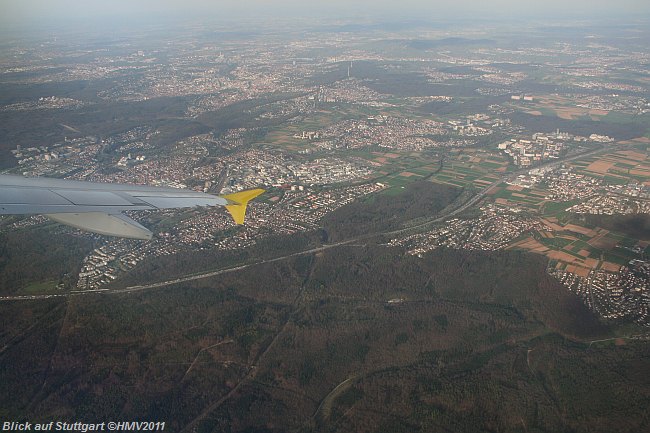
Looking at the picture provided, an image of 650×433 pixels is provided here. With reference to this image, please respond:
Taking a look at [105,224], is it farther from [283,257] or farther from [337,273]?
[283,257]

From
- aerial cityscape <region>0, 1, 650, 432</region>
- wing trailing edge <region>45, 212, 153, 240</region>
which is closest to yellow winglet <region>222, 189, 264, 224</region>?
wing trailing edge <region>45, 212, 153, 240</region>

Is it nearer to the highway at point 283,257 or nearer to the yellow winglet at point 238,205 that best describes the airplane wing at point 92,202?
the yellow winglet at point 238,205

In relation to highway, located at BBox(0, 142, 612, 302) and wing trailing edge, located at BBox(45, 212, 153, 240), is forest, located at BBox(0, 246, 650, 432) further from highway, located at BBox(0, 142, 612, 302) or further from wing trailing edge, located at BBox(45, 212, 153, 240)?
wing trailing edge, located at BBox(45, 212, 153, 240)

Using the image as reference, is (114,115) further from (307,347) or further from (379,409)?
(379,409)

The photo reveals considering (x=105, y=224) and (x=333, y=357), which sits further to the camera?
(x=333, y=357)

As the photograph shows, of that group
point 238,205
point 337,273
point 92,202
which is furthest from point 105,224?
point 337,273

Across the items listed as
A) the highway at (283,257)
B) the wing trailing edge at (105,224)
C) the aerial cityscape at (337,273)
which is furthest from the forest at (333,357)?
the wing trailing edge at (105,224)
